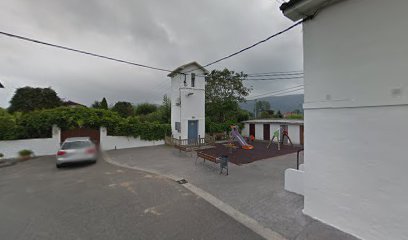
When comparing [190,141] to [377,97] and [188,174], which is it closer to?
[188,174]

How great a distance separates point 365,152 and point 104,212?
6.48 m

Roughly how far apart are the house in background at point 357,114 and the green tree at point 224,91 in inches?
654

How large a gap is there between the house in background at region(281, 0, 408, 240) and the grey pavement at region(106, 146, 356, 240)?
0.53 meters

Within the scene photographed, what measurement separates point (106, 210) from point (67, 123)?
1182 cm

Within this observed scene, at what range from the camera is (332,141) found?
13.5 ft

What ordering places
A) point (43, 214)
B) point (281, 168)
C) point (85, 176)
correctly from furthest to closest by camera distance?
point (281, 168), point (85, 176), point (43, 214)

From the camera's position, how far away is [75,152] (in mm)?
9016

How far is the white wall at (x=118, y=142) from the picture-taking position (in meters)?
14.8

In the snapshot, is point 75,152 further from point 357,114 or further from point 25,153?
point 357,114

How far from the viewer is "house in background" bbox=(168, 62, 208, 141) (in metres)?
16.6

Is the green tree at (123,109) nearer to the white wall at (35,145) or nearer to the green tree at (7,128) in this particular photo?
the white wall at (35,145)

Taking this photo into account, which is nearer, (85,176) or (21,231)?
(21,231)

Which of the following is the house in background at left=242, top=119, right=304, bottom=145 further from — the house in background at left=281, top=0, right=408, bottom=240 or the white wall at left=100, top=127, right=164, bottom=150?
the house in background at left=281, top=0, right=408, bottom=240

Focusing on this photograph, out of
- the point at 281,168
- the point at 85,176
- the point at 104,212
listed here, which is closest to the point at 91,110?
the point at 85,176
